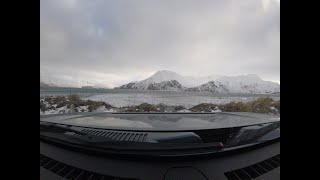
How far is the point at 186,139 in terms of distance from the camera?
176 centimetres

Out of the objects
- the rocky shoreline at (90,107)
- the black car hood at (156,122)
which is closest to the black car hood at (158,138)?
the black car hood at (156,122)

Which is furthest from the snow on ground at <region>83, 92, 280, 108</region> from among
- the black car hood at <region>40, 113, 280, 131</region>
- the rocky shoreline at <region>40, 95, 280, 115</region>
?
the black car hood at <region>40, 113, 280, 131</region>

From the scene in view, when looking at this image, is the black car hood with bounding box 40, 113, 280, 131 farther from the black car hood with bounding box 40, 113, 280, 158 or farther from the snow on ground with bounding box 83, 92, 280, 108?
the snow on ground with bounding box 83, 92, 280, 108

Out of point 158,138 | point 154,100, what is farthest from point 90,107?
→ point 154,100

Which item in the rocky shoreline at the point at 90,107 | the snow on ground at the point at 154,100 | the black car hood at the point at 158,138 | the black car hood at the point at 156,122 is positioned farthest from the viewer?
the snow on ground at the point at 154,100

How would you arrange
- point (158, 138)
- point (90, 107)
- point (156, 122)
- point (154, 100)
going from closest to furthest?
point (158, 138), point (156, 122), point (90, 107), point (154, 100)

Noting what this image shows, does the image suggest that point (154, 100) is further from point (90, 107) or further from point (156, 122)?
point (156, 122)

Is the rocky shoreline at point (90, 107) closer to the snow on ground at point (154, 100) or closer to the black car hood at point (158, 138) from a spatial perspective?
the black car hood at point (158, 138)

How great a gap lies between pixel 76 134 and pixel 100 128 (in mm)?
224
